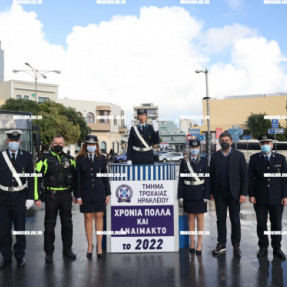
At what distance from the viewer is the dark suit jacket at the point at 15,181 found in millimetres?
5512

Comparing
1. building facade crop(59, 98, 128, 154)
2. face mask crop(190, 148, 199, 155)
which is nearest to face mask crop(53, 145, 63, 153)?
face mask crop(190, 148, 199, 155)

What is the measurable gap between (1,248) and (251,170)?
4350mm

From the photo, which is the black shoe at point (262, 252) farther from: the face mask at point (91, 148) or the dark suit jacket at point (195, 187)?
the face mask at point (91, 148)

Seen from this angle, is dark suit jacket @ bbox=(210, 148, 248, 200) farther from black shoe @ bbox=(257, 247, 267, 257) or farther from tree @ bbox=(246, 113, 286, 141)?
tree @ bbox=(246, 113, 286, 141)

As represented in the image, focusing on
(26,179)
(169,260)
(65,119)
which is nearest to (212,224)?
(169,260)

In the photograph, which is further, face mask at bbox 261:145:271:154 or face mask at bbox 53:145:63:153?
face mask at bbox 261:145:271:154

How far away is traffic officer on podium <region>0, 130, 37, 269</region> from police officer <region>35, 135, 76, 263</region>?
0.65 feet

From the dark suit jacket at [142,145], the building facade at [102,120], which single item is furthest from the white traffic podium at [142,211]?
the building facade at [102,120]

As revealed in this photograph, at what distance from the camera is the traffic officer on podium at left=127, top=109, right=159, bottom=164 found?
676 cm

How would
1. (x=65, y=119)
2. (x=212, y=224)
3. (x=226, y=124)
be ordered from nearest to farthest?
1. (x=212, y=224)
2. (x=65, y=119)
3. (x=226, y=124)

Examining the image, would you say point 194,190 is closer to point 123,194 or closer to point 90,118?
point 123,194

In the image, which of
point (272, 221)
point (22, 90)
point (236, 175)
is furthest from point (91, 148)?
point (22, 90)

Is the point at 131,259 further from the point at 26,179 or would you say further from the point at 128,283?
the point at 26,179

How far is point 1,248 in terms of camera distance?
5.52m
